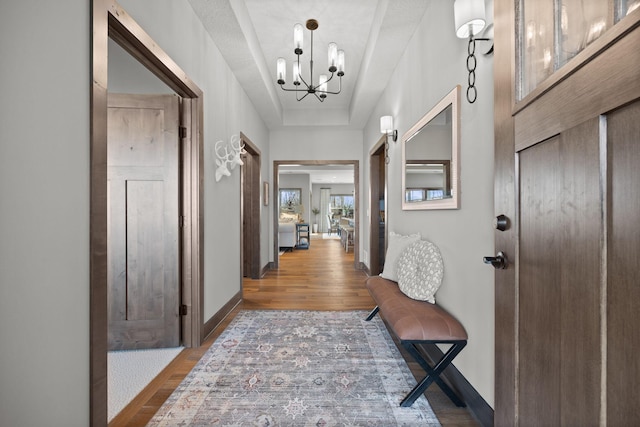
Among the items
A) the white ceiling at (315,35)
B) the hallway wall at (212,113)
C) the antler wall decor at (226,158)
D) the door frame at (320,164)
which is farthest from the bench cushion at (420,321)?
the door frame at (320,164)

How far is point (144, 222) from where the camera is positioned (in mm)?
2254

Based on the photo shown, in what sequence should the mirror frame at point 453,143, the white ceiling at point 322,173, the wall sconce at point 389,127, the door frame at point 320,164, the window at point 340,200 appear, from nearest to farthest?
the mirror frame at point 453,143 < the wall sconce at point 389,127 < the door frame at point 320,164 < the white ceiling at point 322,173 < the window at point 340,200

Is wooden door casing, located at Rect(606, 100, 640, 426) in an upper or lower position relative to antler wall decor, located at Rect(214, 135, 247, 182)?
lower

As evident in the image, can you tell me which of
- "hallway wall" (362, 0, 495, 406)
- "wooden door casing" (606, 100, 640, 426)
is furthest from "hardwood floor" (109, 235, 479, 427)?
"wooden door casing" (606, 100, 640, 426)

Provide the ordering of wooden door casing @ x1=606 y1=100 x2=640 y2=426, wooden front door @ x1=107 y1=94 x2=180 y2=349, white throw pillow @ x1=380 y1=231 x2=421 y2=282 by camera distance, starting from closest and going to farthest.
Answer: wooden door casing @ x1=606 y1=100 x2=640 y2=426, wooden front door @ x1=107 y1=94 x2=180 y2=349, white throw pillow @ x1=380 y1=231 x2=421 y2=282

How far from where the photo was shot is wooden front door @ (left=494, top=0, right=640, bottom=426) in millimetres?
584

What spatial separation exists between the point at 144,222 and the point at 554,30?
2.60 metres

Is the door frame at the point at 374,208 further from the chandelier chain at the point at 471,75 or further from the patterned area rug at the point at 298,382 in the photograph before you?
the chandelier chain at the point at 471,75

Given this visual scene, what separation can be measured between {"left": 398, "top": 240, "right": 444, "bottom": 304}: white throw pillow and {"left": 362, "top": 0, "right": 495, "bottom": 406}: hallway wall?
60 mm

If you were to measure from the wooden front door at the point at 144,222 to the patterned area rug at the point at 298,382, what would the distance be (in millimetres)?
570

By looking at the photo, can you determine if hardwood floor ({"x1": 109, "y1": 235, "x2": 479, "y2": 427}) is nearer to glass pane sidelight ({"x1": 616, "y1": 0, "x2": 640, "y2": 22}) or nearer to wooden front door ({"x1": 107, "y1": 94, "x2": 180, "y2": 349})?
wooden front door ({"x1": 107, "y1": 94, "x2": 180, "y2": 349})

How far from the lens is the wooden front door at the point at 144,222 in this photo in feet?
7.34

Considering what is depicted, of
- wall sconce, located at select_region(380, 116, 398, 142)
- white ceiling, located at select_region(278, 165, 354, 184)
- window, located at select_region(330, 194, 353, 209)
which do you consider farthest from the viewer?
window, located at select_region(330, 194, 353, 209)

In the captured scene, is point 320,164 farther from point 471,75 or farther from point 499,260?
point 499,260
